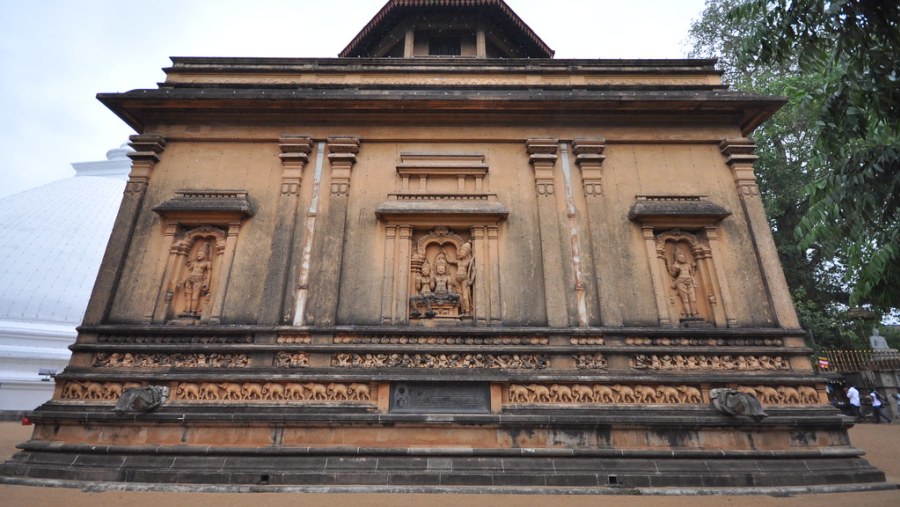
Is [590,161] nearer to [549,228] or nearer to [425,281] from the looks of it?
[549,228]

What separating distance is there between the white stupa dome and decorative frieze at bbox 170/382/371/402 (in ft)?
38.7

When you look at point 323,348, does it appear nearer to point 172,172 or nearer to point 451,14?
point 172,172

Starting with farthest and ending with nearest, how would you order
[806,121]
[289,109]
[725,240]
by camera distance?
[806,121] < [289,109] < [725,240]

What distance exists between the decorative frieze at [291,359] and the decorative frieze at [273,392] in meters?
0.29

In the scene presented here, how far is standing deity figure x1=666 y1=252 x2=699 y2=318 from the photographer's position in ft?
23.8

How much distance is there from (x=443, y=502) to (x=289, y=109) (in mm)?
7374

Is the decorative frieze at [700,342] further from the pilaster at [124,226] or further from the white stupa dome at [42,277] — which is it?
the white stupa dome at [42,277]

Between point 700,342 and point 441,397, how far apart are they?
14.3ft

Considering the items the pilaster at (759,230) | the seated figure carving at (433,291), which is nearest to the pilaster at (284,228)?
the seated figure carving at (433,291)

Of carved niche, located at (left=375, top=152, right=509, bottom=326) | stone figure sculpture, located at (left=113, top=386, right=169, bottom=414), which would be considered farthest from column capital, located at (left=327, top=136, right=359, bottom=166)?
stone figure sculpture, located at (left=113, top=386, right=169, bottom=414)

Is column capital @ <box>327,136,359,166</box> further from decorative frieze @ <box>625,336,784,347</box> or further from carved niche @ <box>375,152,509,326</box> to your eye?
decorative frieze @ <box>625,336,784,347</box>

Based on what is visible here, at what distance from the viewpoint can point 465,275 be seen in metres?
7.41

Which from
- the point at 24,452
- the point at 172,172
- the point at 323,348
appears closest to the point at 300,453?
the point at 323,348

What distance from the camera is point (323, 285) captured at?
7133 millimetres
